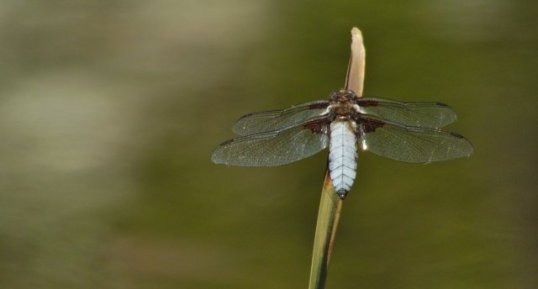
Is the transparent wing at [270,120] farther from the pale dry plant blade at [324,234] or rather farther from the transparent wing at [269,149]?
the pale dry plant blade at [324,234]

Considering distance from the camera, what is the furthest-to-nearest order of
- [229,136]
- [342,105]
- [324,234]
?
[229,136] → [342,105] → [324,234]

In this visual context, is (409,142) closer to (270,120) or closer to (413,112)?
(413,112)

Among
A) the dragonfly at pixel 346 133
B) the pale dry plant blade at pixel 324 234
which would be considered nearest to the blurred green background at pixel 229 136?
the dragonfly at pixel 346 133

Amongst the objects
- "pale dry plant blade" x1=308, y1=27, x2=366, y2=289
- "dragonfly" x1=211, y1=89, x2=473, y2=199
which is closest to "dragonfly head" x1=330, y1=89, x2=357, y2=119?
"dragonfly" x1=211, y1=89, x2=473, y2=199

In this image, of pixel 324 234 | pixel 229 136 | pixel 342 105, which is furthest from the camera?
pixel 229 136

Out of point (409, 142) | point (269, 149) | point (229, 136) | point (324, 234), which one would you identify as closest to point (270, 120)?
point (269, 149)
